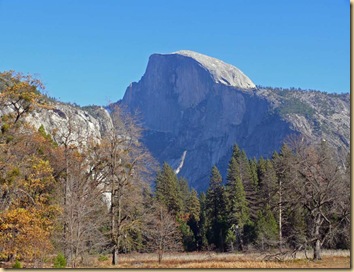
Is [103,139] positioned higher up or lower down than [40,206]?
higher up

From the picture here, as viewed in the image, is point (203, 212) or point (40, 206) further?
point (203, 212)

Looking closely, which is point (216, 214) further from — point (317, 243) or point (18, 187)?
point (18, 187)

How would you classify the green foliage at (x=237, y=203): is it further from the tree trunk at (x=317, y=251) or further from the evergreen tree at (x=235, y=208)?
the tree trunk at (x=317, y=251)

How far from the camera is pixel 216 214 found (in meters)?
59.3

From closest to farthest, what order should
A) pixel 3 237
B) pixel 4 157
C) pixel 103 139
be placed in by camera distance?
pixel 3 237 < pixel 4 157 < pixel 103 139

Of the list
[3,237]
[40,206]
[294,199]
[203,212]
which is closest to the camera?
[3,237]

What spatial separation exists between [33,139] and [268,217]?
2646cm

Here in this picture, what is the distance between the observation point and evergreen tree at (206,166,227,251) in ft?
186

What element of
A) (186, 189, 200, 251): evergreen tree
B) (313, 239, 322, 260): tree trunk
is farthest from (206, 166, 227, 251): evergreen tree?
(313, 239, 322, 260): tree trunk

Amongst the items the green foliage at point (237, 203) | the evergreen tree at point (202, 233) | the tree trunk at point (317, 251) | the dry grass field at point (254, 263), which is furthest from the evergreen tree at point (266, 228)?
the tree trunk at point (317, 251)

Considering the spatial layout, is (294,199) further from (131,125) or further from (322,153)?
(131,125)

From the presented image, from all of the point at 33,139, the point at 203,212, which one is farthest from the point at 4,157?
the point at 203,212

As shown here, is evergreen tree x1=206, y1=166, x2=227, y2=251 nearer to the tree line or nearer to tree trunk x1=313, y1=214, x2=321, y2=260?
the tree line

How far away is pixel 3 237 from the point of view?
18578 mm
